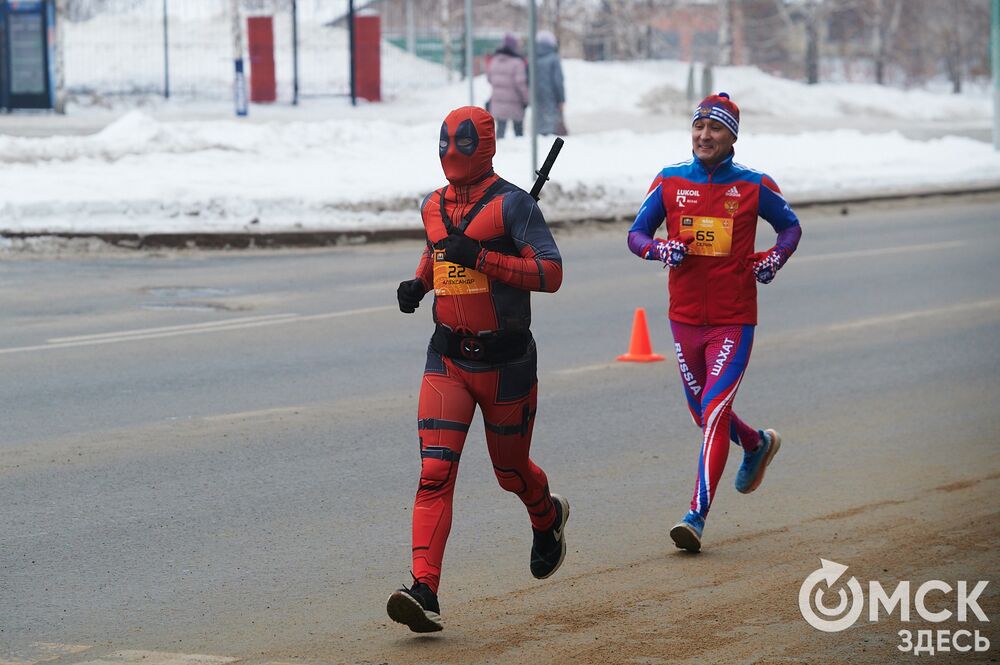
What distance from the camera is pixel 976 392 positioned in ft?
34.7

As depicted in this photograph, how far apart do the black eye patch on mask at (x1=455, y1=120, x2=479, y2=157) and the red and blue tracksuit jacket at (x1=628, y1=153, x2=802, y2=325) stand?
1.37 meters

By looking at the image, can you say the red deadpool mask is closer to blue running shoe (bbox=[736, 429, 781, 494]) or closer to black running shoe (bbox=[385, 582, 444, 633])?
black running shoe (bbox=[385, 582, 444, 633])

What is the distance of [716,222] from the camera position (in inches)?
273

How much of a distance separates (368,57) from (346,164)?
1721 cm

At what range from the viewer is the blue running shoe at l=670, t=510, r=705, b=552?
6.66m

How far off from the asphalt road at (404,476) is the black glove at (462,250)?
132 cm

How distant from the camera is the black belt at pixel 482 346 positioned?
18.9 feet

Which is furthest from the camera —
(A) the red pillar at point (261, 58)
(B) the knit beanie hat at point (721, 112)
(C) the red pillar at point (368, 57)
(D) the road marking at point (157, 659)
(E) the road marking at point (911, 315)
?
(C) the red pillar at point (368, 57)

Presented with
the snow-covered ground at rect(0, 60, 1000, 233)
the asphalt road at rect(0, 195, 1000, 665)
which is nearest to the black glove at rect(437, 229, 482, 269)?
the asphalt road at rect(0, 195, 1000, 665)

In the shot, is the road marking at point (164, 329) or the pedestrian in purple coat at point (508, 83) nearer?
the road marking at point (164, 329)

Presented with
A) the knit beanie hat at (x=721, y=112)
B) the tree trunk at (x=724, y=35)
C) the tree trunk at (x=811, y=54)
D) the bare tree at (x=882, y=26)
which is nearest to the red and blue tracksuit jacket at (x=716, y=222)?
the knit beanie hat at (x=721, y=112)

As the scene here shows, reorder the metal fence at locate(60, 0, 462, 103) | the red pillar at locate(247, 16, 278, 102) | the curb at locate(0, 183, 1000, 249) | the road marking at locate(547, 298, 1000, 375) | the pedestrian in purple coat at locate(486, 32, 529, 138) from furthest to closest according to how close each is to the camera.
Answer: the metal fence at locate(60, 0, 462, 103) → the red pillar at locate(247, 16, 278, 102) → the pedestrian in purple coat at locate(486, 32, 529, 138) → the curb at locate(0, 183, 1000, 249) → the road marking at locate(547, 298, 1000, 375)

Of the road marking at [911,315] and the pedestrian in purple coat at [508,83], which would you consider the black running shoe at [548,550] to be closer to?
the road marking at [911,315]

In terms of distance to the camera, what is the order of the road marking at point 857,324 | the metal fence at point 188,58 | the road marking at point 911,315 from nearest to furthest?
the road marking at point 857,324 < the road marking at point 911,315 < the metal fence at point 188,58
